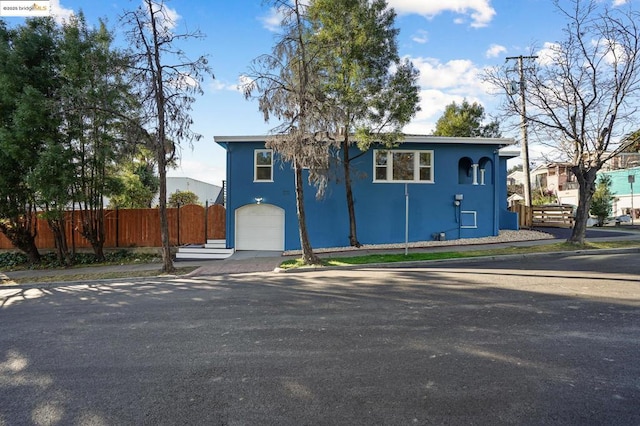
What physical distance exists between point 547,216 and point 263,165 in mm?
18320

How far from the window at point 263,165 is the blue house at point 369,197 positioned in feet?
0.15

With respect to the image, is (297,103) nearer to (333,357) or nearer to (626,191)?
(333,357)

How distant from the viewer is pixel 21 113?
12.7 metres

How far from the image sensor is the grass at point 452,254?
1273cm

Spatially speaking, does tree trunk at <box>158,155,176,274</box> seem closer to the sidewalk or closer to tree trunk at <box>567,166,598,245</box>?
the sidewalk

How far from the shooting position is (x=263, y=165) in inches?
688

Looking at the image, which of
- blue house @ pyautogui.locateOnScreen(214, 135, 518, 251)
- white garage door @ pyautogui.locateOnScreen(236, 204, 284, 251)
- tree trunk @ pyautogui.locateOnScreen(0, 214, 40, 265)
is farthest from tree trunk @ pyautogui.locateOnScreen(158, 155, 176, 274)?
tree trunk @ pyautogui.locateOnScreen(0, 214, 40, 265)

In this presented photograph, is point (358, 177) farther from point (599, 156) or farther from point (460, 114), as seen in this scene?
point (460, 114)

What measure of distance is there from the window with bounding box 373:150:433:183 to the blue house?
47 millimetres

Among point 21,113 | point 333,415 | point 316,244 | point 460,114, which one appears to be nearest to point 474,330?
point 333,415

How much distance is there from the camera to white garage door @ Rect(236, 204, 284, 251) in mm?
17547

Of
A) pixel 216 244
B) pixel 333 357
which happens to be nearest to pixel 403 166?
pixel 216 244

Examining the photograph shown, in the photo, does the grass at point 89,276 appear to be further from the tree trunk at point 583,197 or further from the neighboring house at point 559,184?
the neighboring house at point 559,184

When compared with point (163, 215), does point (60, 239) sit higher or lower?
lower
